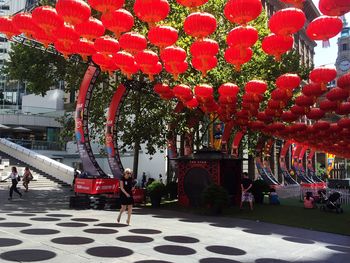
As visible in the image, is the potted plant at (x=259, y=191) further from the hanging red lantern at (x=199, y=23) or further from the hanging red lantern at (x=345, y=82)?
the hanging red lantern at (x=199, y=23)

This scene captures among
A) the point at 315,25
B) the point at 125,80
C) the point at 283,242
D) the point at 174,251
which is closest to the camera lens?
the point at 315,25

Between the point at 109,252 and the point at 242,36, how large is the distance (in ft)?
17.5

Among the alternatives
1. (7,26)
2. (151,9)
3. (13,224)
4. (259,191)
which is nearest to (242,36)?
(151,9)

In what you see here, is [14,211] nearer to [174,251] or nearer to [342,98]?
[174,251]

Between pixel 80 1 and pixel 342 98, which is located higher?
pixel 80 1

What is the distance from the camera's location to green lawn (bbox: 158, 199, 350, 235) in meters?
12.8

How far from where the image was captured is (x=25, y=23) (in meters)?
8.50

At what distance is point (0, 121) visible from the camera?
4875 cm

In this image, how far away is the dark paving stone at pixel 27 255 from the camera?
6.59 metres

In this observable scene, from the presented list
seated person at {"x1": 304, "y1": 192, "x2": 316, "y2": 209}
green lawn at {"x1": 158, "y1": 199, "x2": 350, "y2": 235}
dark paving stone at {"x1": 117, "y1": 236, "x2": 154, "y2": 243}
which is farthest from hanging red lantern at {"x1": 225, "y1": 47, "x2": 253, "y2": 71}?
seated person at {"x1": 304, "y1": 192, "x2": 316, "y2": 209}

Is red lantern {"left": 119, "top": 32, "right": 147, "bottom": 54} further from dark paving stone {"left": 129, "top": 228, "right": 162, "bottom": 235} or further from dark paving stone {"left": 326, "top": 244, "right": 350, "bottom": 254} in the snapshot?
dark paving stone {"left": 326, "top": 244, "right": 350, "bottom": 254}

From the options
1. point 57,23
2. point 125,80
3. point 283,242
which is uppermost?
point 125,80

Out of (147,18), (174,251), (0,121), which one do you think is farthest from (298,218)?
(0,121)

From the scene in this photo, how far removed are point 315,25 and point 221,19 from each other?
1616 centimetres
